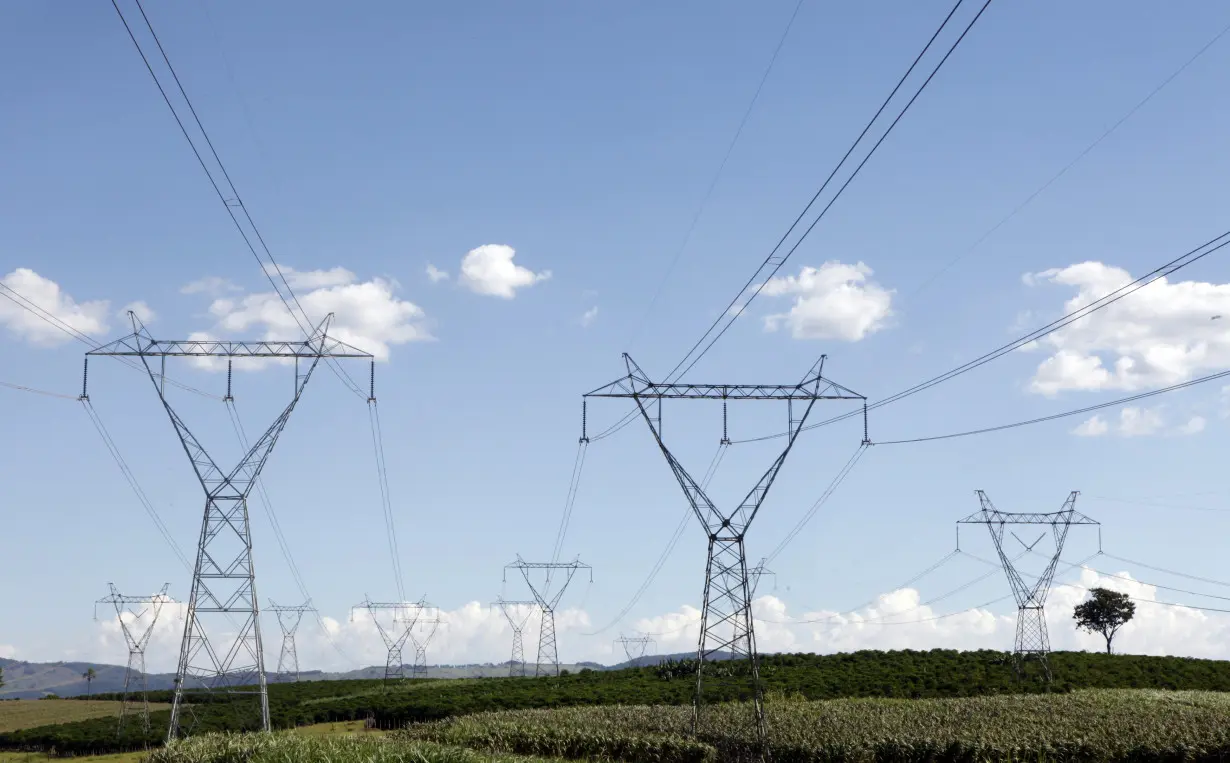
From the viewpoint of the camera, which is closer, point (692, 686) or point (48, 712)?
point (692, 686)

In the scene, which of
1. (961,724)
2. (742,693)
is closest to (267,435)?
(961,724)

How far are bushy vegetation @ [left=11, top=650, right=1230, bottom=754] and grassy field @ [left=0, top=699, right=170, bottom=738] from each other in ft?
32.9

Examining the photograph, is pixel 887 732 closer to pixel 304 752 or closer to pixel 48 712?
pixel 304 752

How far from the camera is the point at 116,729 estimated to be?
7462 cm

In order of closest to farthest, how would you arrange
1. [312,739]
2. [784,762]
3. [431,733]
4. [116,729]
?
1. [312,739]
2. [784,762]
3. [431,733]
4. [116,729]

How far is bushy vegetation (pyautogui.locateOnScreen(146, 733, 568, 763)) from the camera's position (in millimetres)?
34406

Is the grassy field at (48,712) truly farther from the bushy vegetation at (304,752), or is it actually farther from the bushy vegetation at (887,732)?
the bushy vegetation at (304,752)

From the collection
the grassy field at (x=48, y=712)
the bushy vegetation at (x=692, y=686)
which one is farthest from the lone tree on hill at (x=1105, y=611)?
the grassy field at (x=48, y=712)

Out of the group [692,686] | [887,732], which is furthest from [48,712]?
[887,732]

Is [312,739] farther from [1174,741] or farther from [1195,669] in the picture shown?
[1195,669]

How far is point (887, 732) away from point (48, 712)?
91.0 meters

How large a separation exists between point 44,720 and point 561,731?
67206mm

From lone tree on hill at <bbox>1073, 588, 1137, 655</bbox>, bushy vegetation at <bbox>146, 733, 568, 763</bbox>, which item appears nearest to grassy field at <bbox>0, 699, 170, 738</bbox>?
bushy vegetation at <bbox>146, 733, 568, 763</bbox>

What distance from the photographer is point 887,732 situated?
4603 cm
